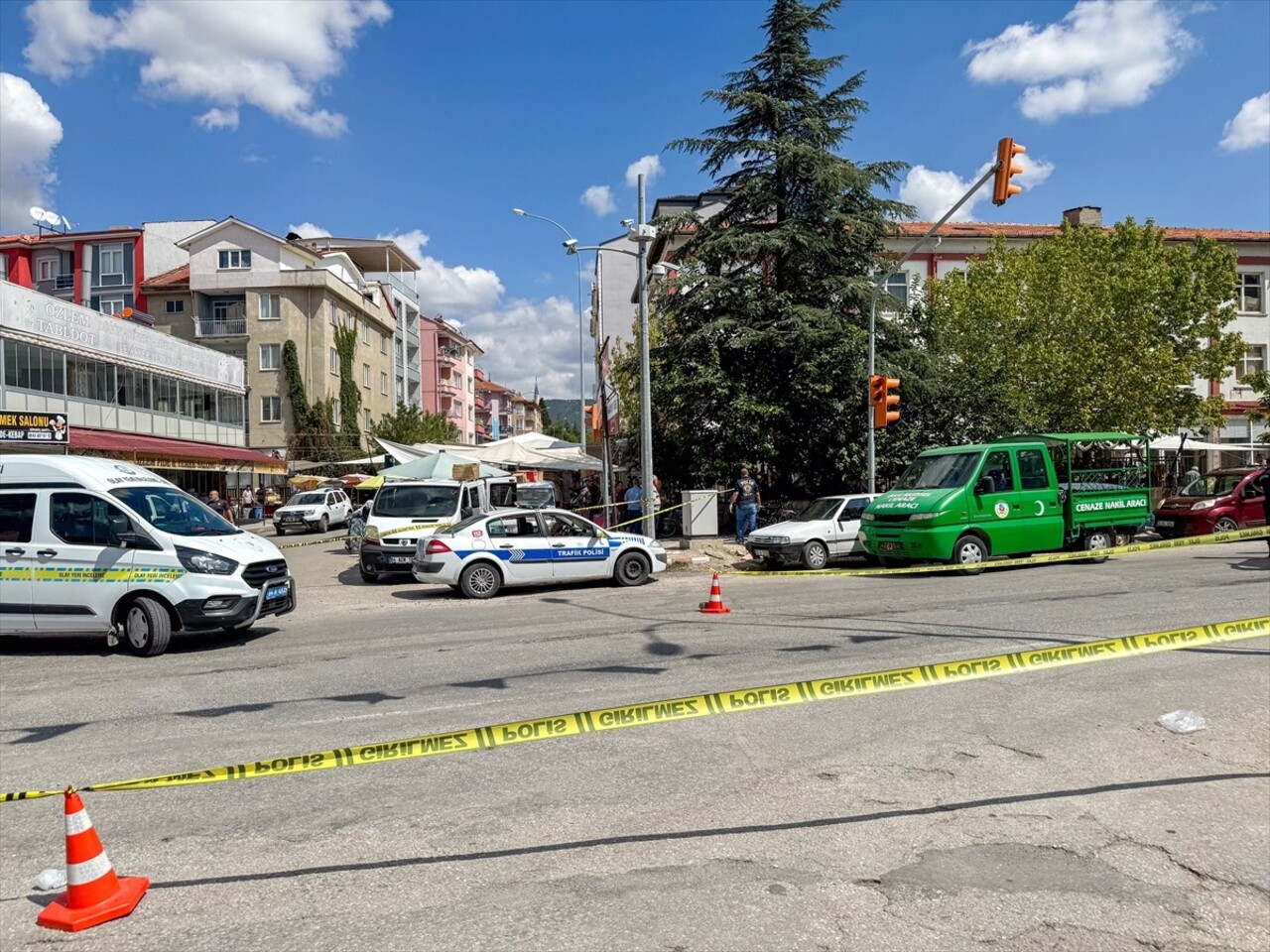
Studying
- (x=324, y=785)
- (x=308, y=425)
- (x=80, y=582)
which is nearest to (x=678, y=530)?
(x=80, y=582)

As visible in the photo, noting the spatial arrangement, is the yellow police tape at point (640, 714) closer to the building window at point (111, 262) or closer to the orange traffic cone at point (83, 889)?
the orange traffic cone at point (83, 889)

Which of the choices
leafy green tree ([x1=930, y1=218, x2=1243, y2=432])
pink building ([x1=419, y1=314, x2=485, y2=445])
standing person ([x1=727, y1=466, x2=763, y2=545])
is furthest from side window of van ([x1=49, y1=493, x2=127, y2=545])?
pink building ([x1=419, y1=314, x2=485, y2=445])

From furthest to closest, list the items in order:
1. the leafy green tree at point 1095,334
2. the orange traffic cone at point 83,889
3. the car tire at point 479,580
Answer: the leafy green tree at point 1095,334 < the car tire at point 479,580 < the orange traffic cone at point 83,889

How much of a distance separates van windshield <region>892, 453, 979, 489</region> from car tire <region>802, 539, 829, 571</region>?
1806mm

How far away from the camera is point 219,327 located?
54.5 meters

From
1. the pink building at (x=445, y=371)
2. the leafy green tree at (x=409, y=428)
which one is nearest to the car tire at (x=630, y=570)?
the leafy green tree at (x=409, y=428)

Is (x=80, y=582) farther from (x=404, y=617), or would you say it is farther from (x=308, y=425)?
(x=308, y=425)

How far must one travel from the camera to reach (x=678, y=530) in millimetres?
25531

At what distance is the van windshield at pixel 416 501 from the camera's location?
18453 millimetres

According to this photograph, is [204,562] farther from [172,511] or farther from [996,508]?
[996,508]

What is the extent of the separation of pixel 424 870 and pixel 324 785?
1.51m

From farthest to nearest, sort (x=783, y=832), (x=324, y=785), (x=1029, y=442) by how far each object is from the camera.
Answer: (x=1029, y=442), (x=324, y=785), (x=783, y=832)

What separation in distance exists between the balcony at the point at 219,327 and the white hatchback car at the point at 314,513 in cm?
2063

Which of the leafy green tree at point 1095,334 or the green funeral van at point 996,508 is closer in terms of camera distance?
the green funeral van at point 996,508
